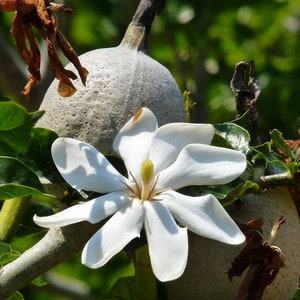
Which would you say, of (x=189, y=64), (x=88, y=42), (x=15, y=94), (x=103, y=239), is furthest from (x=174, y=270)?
(x=88, y=42)

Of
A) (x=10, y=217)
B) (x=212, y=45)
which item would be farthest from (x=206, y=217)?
(x=212, y=45)

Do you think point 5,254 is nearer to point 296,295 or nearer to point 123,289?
point 123,289

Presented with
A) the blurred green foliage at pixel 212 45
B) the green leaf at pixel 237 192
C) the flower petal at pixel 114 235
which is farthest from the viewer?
the blurred green foliage at pixel 212 45

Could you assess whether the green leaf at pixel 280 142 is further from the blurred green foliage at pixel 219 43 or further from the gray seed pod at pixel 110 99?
the blurred green foliage at pixel 219 43

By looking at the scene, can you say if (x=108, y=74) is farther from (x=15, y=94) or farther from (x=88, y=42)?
(x=88, y=42)

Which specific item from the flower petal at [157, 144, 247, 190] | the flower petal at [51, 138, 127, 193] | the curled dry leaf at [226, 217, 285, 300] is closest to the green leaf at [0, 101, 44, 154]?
the flower petal at [51, 138, 127, 193]

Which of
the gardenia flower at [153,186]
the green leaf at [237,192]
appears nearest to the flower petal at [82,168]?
the gardenia flower at [153,186]
